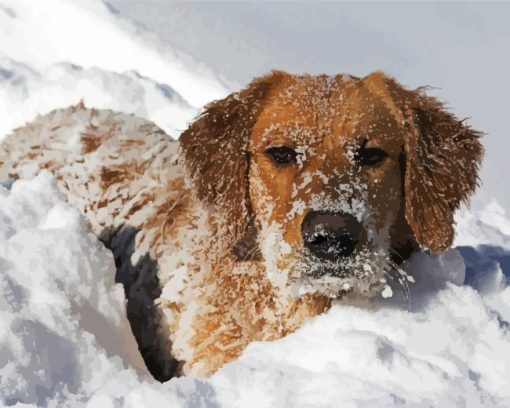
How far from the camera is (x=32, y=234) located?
364 cm

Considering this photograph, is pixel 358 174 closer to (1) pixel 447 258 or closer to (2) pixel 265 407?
(1) pixel 447 258

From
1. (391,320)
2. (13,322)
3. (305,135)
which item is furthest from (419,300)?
(13,322)

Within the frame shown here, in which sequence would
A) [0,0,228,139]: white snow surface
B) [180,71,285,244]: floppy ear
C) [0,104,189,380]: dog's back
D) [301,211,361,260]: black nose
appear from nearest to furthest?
[301,211,361,260]: black nose, [180,71,285,244]: floppy ear, [0,104,189,380]: dog's back, [0,0,228,139]: white snow surface

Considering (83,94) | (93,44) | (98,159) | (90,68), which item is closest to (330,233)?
(98,159)

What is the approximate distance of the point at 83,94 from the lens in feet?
25.4

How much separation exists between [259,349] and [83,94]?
16.7ft

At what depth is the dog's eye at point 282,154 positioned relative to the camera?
3.59 m

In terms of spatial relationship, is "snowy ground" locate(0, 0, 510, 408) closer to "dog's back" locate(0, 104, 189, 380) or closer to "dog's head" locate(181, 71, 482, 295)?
"dog's head" locate(181, 71, 482, 295)

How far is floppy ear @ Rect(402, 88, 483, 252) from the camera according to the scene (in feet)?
12.2

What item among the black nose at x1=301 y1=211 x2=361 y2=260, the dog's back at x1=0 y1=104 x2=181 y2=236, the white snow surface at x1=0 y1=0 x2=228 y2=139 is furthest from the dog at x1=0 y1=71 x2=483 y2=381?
the white snow surface at x1=0 y1=0 x2=228 y2=139

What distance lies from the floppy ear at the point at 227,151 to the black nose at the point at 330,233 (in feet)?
2.17

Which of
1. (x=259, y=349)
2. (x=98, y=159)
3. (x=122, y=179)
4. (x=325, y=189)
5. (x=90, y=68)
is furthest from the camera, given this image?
(x=90, y=68)

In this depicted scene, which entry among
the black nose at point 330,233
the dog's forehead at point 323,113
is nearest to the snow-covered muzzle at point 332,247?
the black nose at point 330,233

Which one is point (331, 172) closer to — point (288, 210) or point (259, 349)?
point (288, 210)
